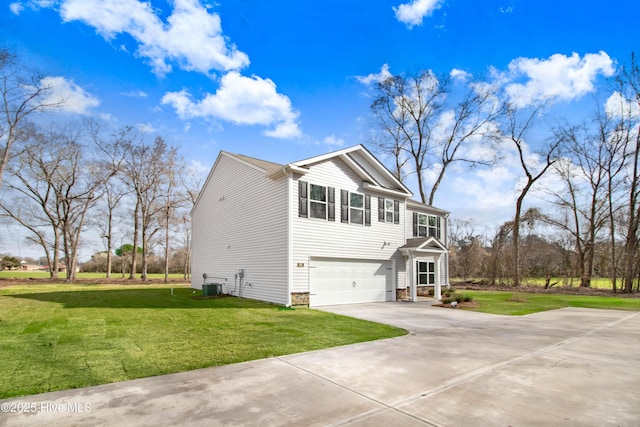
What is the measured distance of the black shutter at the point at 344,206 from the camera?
1443 cm

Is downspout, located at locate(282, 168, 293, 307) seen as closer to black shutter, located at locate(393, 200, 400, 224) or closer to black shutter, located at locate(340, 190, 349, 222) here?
black shutter, located at locate(340, 190, 349, 222)

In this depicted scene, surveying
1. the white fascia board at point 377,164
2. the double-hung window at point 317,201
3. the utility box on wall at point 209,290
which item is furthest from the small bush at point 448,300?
the utility box on wall at point 209,290

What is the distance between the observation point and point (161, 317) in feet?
31.7

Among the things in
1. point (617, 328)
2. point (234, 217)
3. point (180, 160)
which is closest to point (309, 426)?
point (617, 328)

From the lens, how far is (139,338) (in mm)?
6906

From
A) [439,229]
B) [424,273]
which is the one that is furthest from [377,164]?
[439,229]

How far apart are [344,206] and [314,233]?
2138 mm

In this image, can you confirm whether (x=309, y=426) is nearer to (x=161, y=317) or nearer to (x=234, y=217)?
(x=161, y=317)

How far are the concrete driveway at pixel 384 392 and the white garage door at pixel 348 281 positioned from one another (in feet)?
21.7

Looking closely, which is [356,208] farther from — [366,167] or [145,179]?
[145,179]

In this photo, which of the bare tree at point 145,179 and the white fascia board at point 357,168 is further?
the bare tree at point 145,179

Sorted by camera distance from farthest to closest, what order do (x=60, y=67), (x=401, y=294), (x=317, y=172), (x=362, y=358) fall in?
(x=60, y=67) → (x=401, y=294) → (x=317, y=172) → (x=362, y=358)

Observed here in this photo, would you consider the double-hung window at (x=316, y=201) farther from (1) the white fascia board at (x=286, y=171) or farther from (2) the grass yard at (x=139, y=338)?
(2) the grass yard at (x=139, y=338)

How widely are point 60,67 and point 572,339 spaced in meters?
28.0
